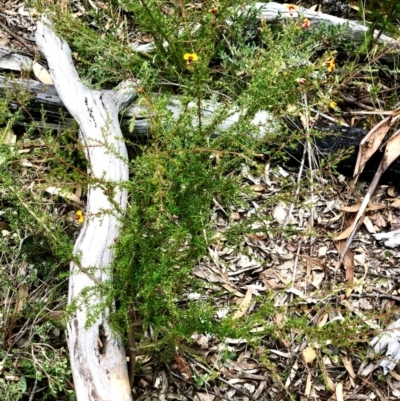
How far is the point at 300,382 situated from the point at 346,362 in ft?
0.84

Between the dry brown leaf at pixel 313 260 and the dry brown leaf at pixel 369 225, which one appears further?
the dry brown leaf at pixel 369 225

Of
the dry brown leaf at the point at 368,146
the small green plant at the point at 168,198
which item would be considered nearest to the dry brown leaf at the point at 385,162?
the dry brown leaf at the point at 368,146

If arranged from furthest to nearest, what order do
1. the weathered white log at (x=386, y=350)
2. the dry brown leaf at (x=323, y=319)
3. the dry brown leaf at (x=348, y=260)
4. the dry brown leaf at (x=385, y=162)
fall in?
the dry brown leaf at (x=385, y=162) → the dry brown leaf at (x=348, y=260) → the dry brown leaf at (x=323, y=319) → the weathered white log at (x=386, y=350)

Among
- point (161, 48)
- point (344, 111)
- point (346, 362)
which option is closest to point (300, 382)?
point (346, 362)

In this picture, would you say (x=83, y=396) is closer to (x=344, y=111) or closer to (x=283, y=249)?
(x=283, y=249)

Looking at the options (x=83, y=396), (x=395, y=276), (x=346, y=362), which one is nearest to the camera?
(x=83, y=396)

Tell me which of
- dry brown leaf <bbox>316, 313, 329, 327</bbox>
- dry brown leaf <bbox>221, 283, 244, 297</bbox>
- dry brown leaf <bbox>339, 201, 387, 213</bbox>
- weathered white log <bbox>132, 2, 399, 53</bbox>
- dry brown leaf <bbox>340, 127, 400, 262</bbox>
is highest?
weathered white log <bbox>132, 2, 399, 53</bbox>

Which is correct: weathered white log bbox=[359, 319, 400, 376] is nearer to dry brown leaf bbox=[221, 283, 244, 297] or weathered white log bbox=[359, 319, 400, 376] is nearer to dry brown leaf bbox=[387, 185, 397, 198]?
dry brown leaf bbox=[221, 283, 244, 297]

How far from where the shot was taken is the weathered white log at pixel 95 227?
7.55 feet

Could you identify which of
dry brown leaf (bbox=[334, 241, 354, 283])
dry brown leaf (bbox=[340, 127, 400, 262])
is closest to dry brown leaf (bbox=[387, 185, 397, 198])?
dry brown leaf (bbox=[340, 127, 400, 262])

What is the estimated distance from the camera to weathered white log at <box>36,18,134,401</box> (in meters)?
2.30

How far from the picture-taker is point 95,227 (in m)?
2.71

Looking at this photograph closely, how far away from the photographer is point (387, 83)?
3744mm

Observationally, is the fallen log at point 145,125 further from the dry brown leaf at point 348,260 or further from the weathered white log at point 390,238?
the dry brown leaf at point 348,260
